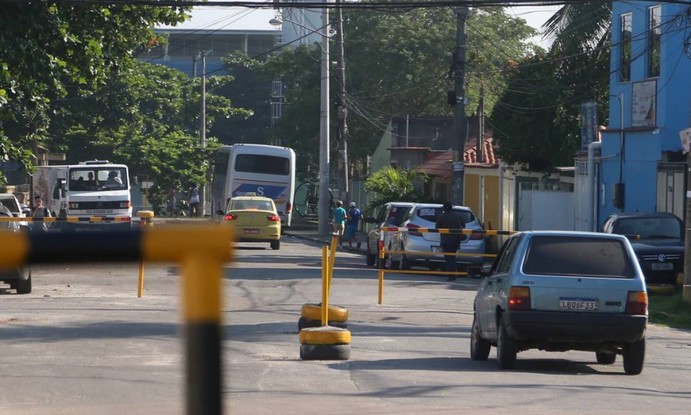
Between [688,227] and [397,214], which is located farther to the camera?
[397,214]

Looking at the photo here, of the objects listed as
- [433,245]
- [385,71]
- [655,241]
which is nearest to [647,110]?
[433,245]

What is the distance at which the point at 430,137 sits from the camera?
2366 inches

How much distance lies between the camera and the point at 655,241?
22.8 meters

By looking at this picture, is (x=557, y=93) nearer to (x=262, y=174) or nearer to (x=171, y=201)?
(x=262, y=174)

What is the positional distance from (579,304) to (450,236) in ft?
45.1

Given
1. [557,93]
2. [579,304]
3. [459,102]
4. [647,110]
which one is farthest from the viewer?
[557,93]

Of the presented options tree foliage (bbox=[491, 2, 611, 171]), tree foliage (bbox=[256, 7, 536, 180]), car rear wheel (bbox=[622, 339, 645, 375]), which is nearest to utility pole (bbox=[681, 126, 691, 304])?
car rear wheel (bbox=[622, 339, 645, 375])

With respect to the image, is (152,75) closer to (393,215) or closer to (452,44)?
(452,44)

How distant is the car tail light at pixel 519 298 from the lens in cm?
1177

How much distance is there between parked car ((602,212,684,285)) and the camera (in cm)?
2223

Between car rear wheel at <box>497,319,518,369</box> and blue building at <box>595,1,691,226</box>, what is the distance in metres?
14.8

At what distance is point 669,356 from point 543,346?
2.76 metres

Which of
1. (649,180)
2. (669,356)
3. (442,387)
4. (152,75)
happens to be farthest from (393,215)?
(152,75)

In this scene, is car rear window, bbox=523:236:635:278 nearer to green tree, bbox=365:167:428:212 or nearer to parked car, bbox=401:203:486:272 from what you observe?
parked car, bbox=401:203:486:272
